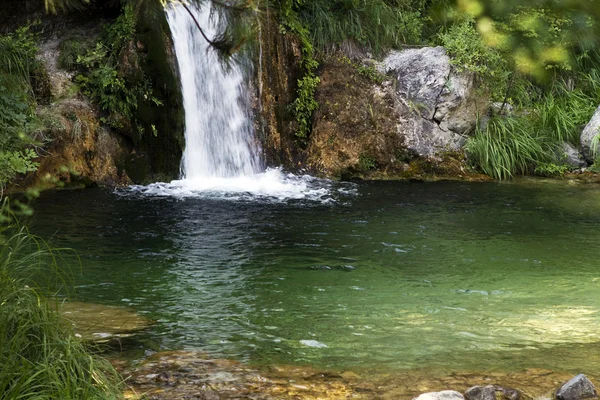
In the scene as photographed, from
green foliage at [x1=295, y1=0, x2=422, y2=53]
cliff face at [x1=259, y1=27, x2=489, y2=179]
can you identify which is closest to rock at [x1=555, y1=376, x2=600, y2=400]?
cliff face at [x1=259, y1=27, x2=489, y2=179]

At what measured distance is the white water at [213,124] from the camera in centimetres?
1209

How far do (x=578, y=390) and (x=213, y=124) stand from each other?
8891mm

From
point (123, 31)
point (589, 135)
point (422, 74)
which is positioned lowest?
point (589, 135)

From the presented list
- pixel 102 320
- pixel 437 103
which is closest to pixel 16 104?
pixel 102 320

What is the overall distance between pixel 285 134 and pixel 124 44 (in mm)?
3035

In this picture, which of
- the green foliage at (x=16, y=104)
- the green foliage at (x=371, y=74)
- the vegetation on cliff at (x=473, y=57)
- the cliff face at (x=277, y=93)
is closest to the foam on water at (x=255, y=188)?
the cliff face at (x=277, y=93)

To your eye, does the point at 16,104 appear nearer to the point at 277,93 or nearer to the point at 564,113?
the point at 277,93

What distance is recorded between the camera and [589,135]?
43.5 feet

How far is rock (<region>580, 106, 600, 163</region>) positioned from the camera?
13.2 metres

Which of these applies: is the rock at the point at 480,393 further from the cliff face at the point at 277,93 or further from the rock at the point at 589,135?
the rock at the point at 589,135

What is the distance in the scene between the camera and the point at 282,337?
5582 millimetres

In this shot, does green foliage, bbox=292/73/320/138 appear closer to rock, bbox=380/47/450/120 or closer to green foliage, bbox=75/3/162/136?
rock, bbox=380/47/450/120

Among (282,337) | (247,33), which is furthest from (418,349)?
(247,33)

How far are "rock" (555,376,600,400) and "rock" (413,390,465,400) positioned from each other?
2.03 ft
